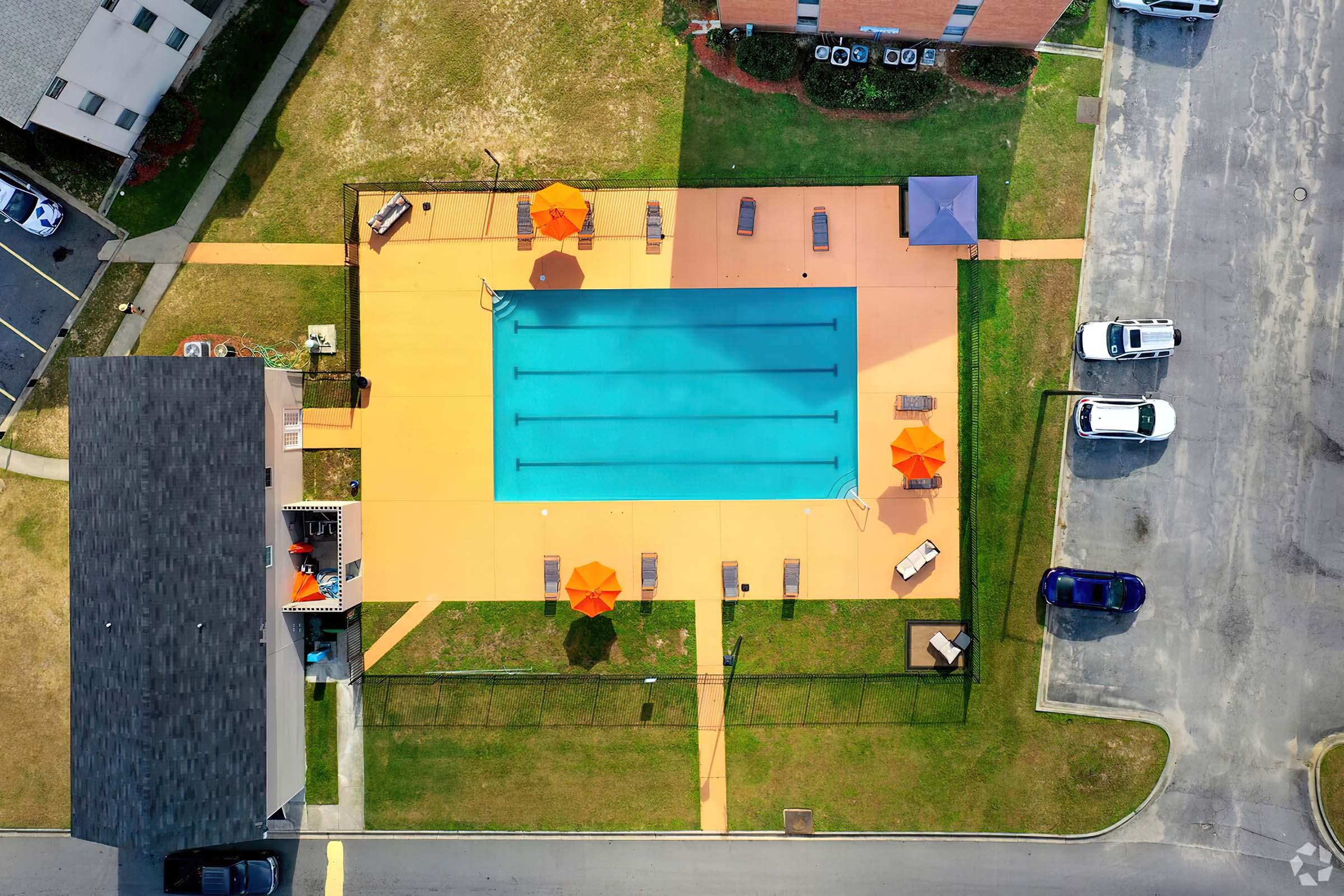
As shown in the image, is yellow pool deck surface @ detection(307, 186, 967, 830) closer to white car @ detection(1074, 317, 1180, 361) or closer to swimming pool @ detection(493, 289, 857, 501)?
swimming pool @ detection(493, 289, 857, 501)

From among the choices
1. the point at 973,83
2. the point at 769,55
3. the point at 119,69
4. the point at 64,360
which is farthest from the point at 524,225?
the point at 64,360

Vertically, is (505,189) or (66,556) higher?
(505,189)

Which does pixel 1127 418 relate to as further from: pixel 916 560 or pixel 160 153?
pixel 160 153

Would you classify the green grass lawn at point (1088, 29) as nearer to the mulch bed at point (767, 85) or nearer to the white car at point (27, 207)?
the mulch bed at point (767, 85)

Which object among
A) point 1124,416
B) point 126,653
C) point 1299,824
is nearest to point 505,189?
point 126,653

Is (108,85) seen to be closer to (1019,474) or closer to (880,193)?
(880,193)

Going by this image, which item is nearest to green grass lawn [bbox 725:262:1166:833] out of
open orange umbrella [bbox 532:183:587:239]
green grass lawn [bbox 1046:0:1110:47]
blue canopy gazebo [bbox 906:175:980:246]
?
blue canopy gazebo [bbox 906:175:980:246]
